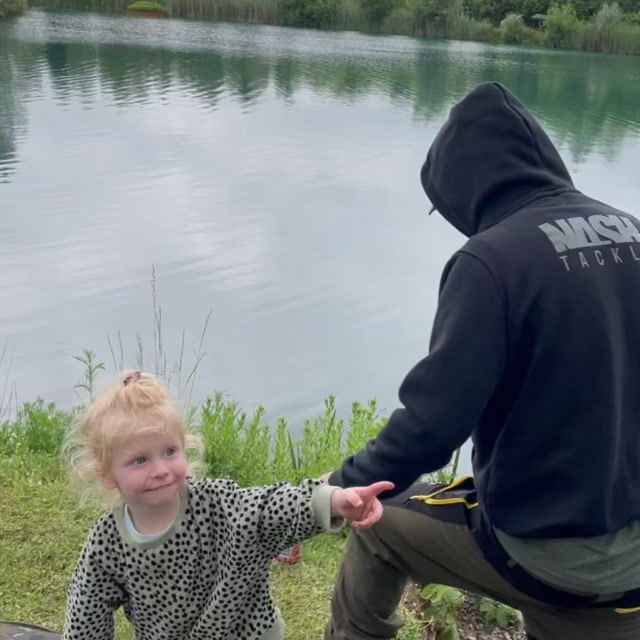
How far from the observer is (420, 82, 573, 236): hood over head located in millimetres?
1661

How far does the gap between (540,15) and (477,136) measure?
4234 centimetres

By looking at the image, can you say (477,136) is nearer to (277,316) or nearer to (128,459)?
(128,459)

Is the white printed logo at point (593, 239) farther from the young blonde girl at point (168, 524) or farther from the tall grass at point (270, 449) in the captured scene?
the tall grass at point (270, 449)

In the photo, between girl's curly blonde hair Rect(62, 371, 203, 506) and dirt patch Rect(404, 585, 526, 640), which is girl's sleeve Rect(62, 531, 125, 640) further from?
dirt patch Rect(404, 585, 526, 640)

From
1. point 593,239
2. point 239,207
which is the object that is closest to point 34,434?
point 593,239

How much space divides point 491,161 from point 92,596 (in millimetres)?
1208

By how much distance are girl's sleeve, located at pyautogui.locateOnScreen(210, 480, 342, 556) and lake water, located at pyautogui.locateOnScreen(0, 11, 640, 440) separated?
72 cm

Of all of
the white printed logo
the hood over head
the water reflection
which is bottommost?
the water reflection

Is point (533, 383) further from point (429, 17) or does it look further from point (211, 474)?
point (429, 17)

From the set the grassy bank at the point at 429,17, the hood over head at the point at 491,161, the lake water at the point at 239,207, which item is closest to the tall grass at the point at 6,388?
the lake water at the point at 239,207

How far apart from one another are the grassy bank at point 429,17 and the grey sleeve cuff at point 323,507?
3436 cm

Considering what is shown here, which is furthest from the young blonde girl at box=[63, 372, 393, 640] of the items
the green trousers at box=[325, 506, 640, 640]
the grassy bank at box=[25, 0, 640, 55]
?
the grassy bank at box=[25, 0, 640, 55]

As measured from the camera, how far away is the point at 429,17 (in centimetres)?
3634

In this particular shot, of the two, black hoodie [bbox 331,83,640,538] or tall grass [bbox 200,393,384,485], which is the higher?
black hoodie [bbox 331,83,640,538]
